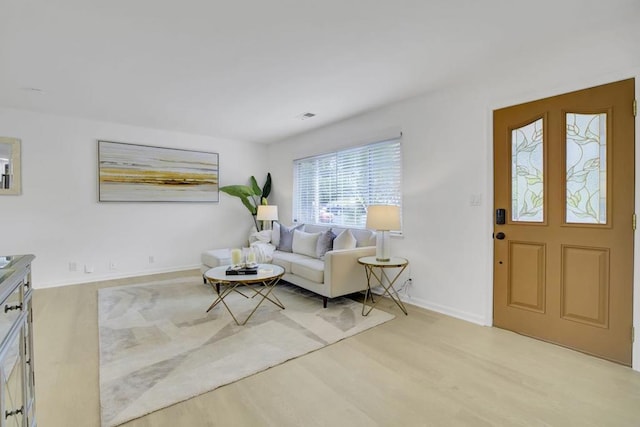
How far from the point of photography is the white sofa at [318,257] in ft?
11.1

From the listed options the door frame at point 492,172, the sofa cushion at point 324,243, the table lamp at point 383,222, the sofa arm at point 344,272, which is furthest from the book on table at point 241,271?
the door frame at point 492,172

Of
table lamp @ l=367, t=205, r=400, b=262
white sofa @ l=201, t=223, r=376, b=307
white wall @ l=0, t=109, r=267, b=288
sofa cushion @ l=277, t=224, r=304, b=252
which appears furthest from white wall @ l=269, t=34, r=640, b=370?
white wall @ l=0, t=109, r=267, b=288

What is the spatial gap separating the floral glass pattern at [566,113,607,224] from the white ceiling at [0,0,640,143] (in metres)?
0.65

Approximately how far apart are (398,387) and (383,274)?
1917mm

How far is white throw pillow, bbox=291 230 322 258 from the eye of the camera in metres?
4.18

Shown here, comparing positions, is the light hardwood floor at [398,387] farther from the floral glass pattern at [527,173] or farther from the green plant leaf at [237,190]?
the green plant leaf at [237,190]

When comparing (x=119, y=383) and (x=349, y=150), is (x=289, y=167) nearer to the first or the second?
(x=349, y=150)

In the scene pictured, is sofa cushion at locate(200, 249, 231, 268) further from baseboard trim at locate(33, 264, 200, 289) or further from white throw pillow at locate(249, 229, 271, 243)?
baseboard trim at locate(33, 264, 200, 289)

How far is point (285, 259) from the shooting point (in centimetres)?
405

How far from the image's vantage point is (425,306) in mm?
3441

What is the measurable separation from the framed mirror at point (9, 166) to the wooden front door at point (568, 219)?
5.67m

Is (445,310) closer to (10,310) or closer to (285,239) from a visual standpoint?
(285,239)

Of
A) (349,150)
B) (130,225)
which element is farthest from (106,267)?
(349,150)

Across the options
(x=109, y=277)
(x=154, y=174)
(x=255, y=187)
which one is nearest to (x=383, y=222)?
(x=255, y=187)
